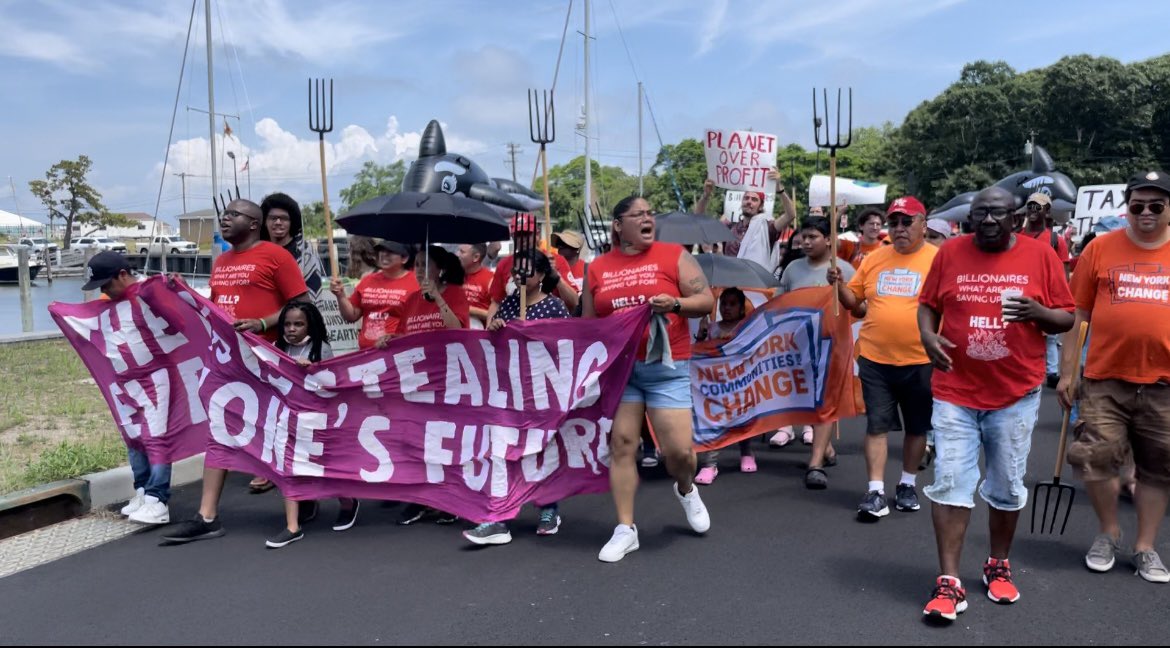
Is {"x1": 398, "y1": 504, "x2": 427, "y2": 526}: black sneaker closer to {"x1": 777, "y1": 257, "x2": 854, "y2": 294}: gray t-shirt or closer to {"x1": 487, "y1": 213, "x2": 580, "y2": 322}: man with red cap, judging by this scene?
{"x1": 487, "y1": 213, "x2": 580, "y2": 322}: man with red cap

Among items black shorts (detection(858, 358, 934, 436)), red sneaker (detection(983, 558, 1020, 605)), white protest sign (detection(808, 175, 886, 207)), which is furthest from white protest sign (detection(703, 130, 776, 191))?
red sneaker (detection(983, 558, 1020, 605))

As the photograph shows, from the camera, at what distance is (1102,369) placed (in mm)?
4477

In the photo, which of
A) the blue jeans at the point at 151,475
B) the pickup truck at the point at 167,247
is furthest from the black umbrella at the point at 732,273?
the pickup truck at the point at 167,247

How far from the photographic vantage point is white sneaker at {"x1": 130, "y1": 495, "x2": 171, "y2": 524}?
5.47 metres

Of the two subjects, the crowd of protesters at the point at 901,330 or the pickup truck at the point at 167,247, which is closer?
the crowd of protesters at the point at 901,330

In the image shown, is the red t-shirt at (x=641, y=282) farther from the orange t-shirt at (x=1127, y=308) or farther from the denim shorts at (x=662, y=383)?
the orange t-shirt at (x=1127, y=308)

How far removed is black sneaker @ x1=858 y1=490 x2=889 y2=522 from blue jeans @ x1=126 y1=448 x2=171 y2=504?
13.3 feet

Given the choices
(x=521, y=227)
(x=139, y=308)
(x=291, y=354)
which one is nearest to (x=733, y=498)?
(x=521, y=227)

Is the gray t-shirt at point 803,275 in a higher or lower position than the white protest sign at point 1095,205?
lower

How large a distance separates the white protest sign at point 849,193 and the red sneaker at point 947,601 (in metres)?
6.18

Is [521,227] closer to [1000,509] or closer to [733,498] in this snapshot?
[733,498]

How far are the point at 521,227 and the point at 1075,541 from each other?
337 centimetres

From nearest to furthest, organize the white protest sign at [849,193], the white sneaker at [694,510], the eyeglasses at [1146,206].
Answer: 1. the eyeglasses at [1146,206]
2. the white sneaker at [694,510]
3. the white protest sign at [849,193]

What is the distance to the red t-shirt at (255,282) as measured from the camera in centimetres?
552
